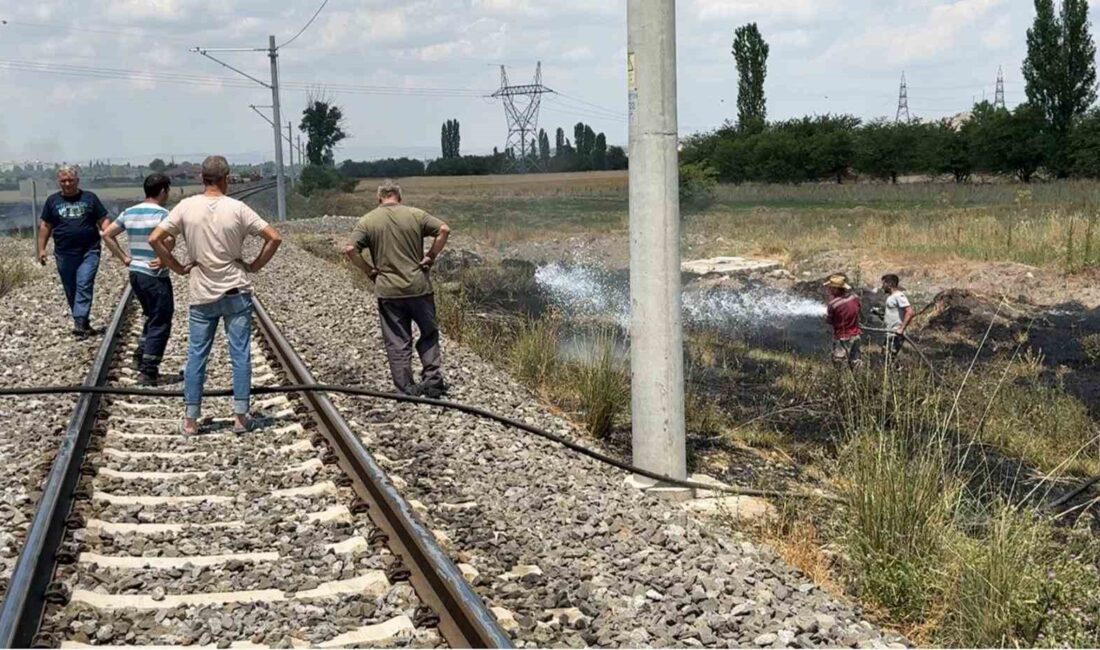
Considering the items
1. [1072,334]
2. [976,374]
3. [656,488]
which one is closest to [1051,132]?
[1072,334]

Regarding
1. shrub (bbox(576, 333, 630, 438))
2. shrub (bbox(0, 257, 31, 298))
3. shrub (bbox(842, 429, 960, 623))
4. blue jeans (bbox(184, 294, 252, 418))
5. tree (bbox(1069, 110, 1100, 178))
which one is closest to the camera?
shrub (bbox(842, 429, 960, 623))

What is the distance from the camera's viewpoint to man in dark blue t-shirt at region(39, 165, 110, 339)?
12.8 metres

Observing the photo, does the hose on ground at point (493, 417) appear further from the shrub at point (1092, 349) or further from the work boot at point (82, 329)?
the shrub at point (1092, 349)

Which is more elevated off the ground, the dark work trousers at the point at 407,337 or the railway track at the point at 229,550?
the dark work trousers at the point at 407,337

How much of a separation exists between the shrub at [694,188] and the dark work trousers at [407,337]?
43434 millimetres

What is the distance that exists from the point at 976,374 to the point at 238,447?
992 cm

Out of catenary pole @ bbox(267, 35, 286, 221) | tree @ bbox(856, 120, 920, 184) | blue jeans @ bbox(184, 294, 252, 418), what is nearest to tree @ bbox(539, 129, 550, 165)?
tree @ bbox(856, 120, 920, 184)

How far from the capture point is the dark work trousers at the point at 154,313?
35.3 ft

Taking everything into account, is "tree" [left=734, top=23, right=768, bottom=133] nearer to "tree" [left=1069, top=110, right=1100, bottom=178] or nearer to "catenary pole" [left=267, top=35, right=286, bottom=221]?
"tree" [left=1069, top=110, right=1100, bottom=178]

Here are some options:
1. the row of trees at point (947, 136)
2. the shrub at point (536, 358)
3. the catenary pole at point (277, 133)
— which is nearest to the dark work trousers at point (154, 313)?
the shrub at point (536, 358)

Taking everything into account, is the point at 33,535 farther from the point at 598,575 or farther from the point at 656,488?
the point at 656,488

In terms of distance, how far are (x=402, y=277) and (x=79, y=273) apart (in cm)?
492

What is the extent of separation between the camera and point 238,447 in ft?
27.7

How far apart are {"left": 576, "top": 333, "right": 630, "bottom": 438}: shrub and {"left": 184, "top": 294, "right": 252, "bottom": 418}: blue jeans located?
277 cm
